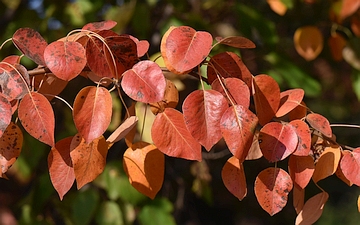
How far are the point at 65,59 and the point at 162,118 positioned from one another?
129 mm

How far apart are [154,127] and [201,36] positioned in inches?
4.9

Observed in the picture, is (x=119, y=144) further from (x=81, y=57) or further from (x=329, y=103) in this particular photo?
(x=329, y=103)

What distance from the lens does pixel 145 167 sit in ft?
2.03

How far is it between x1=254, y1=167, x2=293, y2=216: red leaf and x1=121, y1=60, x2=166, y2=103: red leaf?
163 millimetres

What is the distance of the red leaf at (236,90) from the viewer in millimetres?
571

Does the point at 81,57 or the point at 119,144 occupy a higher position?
the point at 81,57

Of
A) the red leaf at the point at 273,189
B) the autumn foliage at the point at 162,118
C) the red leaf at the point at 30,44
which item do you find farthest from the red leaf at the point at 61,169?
the red leaf at the point at 273,189

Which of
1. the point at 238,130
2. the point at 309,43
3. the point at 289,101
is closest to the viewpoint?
the point at 238,130

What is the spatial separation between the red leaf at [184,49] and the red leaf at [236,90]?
0.14 feet

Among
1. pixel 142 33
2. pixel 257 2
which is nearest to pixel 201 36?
pixel 142 33

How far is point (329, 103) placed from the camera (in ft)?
11.8

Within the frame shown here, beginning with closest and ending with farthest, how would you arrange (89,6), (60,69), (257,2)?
(60,69), (89,6), (257,2)

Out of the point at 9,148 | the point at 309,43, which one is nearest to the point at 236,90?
the point at 9,148

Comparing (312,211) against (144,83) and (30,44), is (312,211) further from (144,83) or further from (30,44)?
(30,44)
